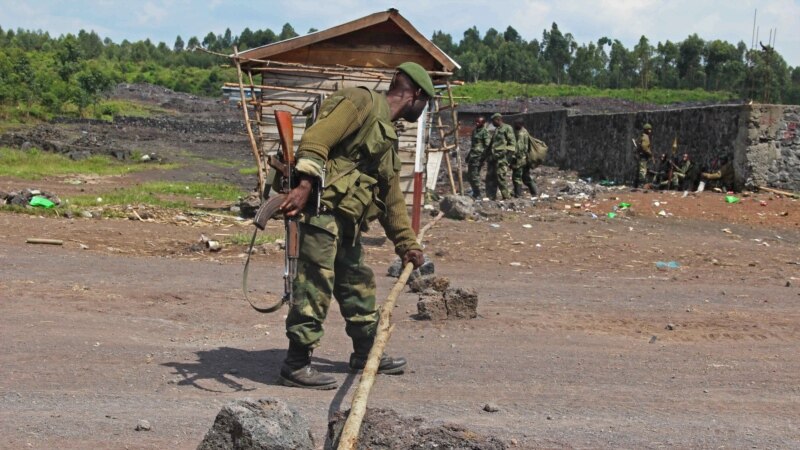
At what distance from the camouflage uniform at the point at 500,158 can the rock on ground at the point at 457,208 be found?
4.41m

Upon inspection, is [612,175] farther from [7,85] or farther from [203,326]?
[7,85]

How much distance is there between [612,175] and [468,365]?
2091 cm

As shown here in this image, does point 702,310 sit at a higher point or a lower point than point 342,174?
lower

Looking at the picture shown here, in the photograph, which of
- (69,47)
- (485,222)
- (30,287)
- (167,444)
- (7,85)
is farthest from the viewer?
(69,47)

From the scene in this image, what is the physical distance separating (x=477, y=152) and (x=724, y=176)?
5.16 meters

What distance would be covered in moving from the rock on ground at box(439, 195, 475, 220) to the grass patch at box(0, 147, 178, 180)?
1042 centimetres

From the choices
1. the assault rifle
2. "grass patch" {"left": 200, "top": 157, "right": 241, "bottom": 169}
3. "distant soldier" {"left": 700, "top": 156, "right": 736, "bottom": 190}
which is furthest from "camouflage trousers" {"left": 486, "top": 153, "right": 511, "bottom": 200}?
the assault rifle

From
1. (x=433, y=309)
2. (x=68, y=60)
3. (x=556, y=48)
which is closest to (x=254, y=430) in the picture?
(x=433, y=309)

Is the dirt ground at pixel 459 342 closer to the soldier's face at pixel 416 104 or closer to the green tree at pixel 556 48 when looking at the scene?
the soldier's face at pixel 416 104

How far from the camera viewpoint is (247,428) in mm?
4125

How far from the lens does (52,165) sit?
85.9 feet

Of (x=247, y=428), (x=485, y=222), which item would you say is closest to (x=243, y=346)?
(x=247, y=428)

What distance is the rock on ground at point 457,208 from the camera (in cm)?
1582

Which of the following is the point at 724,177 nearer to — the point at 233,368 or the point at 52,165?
the point at 233,368
